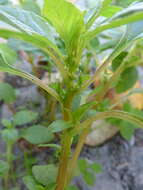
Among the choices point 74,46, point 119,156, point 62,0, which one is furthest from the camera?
point 119,156

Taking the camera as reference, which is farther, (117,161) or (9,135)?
(117,161)

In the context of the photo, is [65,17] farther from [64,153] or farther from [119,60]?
[119,60]

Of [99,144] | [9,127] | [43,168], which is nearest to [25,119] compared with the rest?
[9,127]

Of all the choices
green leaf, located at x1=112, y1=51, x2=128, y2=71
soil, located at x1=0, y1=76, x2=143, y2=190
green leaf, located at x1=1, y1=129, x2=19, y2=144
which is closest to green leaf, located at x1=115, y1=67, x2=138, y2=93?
green leaf, located at x1=112, y1=51, x2=128, y2=71

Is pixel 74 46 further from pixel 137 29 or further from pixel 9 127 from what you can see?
pixel 9 127

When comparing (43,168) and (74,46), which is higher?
(74,46)

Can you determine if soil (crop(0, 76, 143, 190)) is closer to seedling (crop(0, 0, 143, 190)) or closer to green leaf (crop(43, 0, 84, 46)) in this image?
seedling (crop(0, 0, 143, 190))

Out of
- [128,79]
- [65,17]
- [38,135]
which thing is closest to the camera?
[65,17]

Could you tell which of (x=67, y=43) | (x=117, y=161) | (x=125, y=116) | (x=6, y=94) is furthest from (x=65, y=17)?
(x=117, y=161)
